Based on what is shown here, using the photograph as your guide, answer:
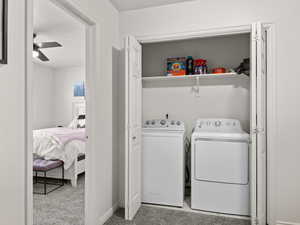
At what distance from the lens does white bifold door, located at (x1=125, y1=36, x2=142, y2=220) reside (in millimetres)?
2242

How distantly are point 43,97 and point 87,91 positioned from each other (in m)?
4.92

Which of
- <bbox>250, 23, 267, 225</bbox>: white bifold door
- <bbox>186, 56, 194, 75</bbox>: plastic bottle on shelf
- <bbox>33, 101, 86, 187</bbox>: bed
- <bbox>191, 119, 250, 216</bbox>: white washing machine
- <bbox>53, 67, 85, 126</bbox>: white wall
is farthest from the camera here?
<bbox>53, 67, 85, 126</bbox>: white wall

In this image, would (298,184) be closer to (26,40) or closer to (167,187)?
(167,187)

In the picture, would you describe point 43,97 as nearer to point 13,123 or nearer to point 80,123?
point 80,123

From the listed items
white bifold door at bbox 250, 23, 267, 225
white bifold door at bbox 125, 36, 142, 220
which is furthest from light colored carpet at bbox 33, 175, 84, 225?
white bifold door at bbox 250, 23, 267, 225

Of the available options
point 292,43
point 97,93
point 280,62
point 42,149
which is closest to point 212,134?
point 280,62

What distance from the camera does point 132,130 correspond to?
91.0 inches

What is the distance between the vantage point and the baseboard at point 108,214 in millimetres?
2174

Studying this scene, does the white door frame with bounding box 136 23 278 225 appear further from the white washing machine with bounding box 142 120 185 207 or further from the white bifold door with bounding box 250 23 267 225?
the white washing machine with bounding box 142 120 185 207

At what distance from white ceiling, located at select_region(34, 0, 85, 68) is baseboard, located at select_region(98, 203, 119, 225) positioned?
79.7 inches

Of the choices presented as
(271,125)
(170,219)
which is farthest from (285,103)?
(170,219)

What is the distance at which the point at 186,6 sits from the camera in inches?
96.3

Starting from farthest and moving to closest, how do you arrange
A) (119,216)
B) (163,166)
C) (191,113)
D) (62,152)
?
(62,152)
(191,113)
(163,166)
(119,216)

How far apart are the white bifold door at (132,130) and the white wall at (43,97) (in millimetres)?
4517
